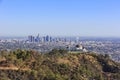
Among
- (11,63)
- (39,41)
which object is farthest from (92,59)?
(39,41)

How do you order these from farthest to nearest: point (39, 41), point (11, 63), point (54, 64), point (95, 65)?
point (39, 41), point (95, 65), point (54, 64), point (11, 63)

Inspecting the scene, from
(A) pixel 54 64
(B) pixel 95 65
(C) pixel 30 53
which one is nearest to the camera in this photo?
(A) pixel 54 64

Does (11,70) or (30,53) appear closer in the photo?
(11,70)

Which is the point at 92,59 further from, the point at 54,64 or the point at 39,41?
the point at 39,41

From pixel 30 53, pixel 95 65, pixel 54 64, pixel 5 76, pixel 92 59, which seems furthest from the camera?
pixel 92 59

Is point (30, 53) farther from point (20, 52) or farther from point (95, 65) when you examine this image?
point (95, 65)

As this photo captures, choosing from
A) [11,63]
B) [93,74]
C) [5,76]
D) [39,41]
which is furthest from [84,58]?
[39,41]
